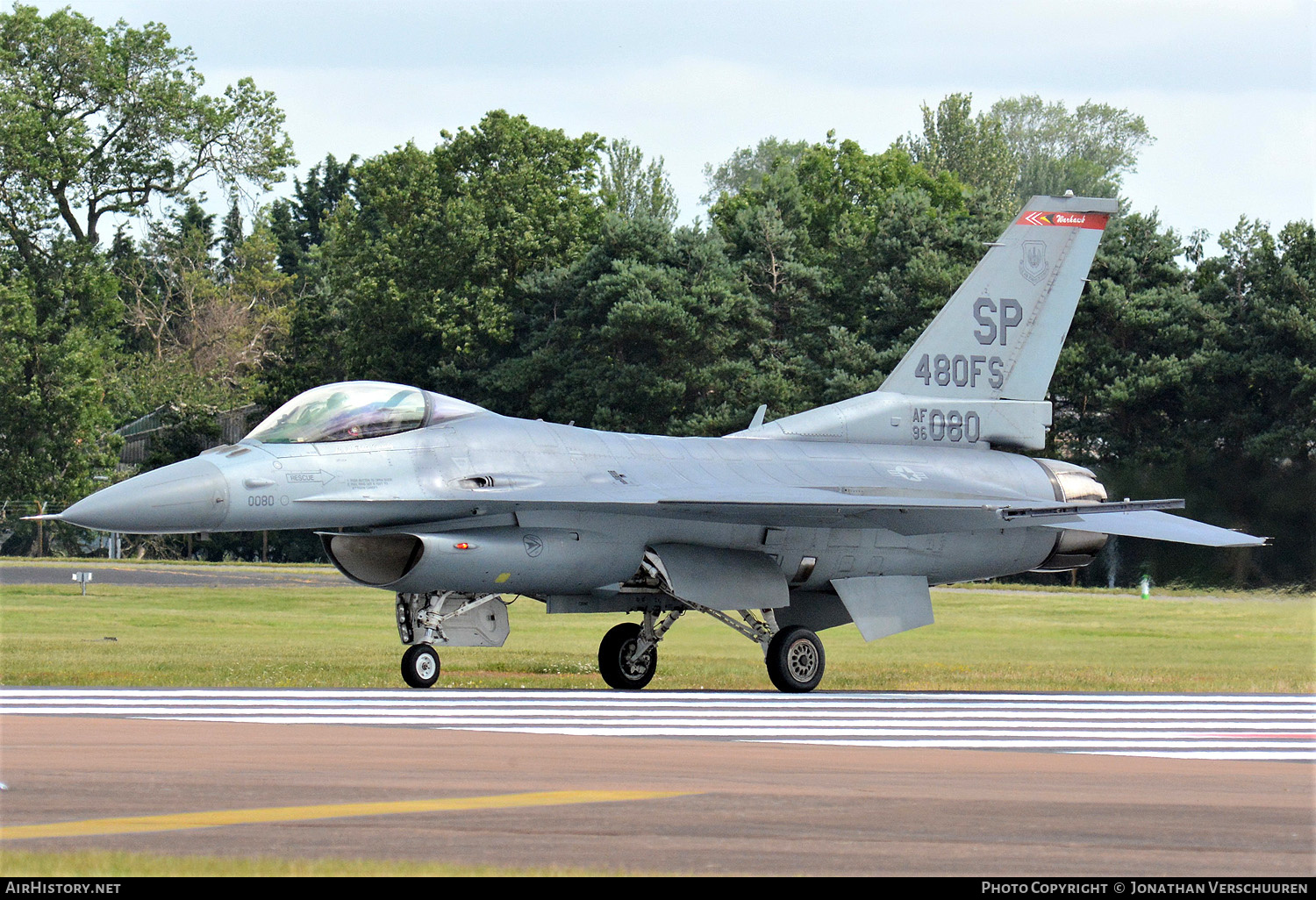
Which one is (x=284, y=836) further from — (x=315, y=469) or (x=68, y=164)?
(x=68, y=164)

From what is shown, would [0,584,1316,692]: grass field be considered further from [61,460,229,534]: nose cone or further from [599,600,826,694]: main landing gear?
[61,460,229,534]: nose cone

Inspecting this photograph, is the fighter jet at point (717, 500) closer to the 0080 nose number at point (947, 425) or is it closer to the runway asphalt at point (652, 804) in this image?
the 0080 nose number at point (947, 425)

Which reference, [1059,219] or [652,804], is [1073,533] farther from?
[652,804]

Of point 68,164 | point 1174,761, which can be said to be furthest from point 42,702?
point 68,164

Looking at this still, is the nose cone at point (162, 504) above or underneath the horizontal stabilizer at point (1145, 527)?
above

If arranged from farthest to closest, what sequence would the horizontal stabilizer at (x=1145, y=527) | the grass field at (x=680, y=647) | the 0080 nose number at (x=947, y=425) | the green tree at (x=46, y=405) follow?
the green tree at (x=46, y=405)
the 0080 nose number at (x=947, y=425)
the grass field at (x=680, y=647)
the horizontal stabilizer at (x=1145, y=527)

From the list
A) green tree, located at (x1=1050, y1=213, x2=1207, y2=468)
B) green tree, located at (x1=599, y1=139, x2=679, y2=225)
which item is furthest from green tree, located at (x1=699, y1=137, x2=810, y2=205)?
green tree, located at (x1=1050, y1=213, x2=1207, y2=468)

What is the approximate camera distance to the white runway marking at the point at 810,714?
11.7 meters

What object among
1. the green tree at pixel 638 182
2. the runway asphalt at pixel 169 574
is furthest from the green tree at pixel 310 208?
the runway asphalt at pixel 169 574

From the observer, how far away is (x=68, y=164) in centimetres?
5822

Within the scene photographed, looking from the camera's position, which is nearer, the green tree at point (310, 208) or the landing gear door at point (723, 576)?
the landing gear door at point (723, 576)

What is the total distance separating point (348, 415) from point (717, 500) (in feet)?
11.9

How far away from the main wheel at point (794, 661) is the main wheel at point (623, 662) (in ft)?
4.64

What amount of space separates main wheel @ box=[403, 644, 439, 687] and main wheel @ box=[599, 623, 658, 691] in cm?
238
